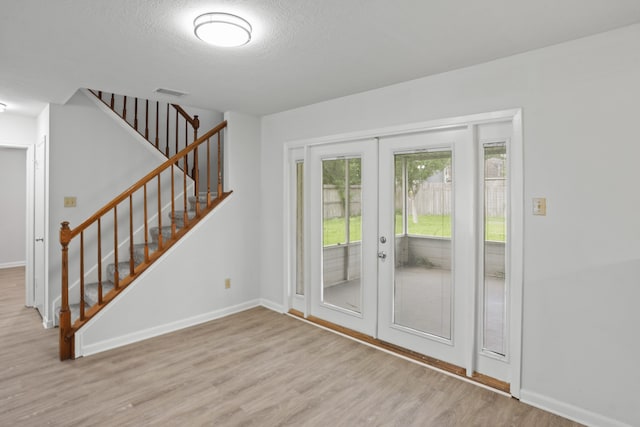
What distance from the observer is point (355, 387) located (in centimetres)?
276

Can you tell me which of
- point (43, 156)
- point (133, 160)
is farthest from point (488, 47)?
point (43, 156)

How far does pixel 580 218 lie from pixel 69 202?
4.66 m

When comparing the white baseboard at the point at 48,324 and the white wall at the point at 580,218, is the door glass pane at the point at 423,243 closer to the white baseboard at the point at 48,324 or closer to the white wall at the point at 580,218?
the white wall at the point at 580,218

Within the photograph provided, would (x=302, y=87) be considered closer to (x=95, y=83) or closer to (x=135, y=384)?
(x=95, y=83)

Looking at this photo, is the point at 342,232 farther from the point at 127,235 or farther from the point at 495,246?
the point at 127,235

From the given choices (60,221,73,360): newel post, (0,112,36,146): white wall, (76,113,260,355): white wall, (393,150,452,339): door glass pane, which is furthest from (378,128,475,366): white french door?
(0,112,36,146): white wall

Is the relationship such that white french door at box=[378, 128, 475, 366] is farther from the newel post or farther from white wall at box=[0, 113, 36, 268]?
white wall at box=[0, 113, 36, 268]

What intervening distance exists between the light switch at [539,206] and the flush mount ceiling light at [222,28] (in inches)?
83.8

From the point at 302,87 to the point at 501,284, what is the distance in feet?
7.65

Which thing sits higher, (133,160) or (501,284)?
(133,160)

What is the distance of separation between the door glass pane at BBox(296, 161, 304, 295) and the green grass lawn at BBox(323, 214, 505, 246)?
39 centimetres

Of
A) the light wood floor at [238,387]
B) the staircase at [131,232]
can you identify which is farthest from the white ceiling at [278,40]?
the light wood floor at [238,387]

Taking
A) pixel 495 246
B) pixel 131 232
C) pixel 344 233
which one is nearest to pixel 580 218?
pixel 495 246

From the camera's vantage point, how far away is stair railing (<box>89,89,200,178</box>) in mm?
4621
